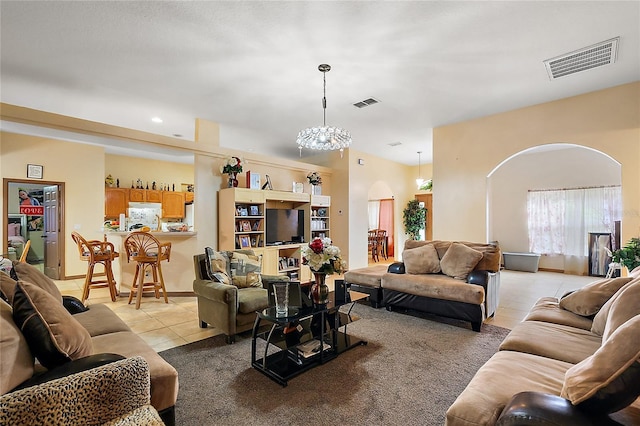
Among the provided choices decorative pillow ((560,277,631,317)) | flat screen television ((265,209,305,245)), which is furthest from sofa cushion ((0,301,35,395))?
flat screen television ((265,209,305,245))

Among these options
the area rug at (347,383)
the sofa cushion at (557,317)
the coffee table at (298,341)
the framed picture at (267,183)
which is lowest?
the area rug at (347,383)

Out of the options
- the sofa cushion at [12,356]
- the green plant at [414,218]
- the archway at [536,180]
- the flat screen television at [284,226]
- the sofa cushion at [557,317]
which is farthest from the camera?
the green plant at [414,218]

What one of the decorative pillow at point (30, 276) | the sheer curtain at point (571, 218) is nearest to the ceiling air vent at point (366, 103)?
the decorative pillow at point (30, 276)

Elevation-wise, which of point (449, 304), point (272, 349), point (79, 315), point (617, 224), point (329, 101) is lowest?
point (272, 349)

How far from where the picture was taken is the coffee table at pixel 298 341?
7.66 feet

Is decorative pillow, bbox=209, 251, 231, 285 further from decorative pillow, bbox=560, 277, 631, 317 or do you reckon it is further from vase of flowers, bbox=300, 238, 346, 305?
decorative pillow, bbox=560, 277, 631, 317

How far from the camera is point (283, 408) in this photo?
194 cm

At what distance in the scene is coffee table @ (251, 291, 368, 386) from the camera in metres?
2.33

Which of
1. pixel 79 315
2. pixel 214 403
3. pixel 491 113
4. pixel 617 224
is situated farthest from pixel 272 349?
pixel 617 224

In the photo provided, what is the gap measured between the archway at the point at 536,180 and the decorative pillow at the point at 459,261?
121 inches

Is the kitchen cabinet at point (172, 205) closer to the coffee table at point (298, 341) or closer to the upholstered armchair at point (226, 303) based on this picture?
the upholstered armchair at point (226, 303)

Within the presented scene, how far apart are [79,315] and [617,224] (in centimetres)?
890

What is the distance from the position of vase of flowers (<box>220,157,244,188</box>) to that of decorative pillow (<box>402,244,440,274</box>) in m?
3.09

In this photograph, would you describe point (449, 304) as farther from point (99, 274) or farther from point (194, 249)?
point (99, 274)
